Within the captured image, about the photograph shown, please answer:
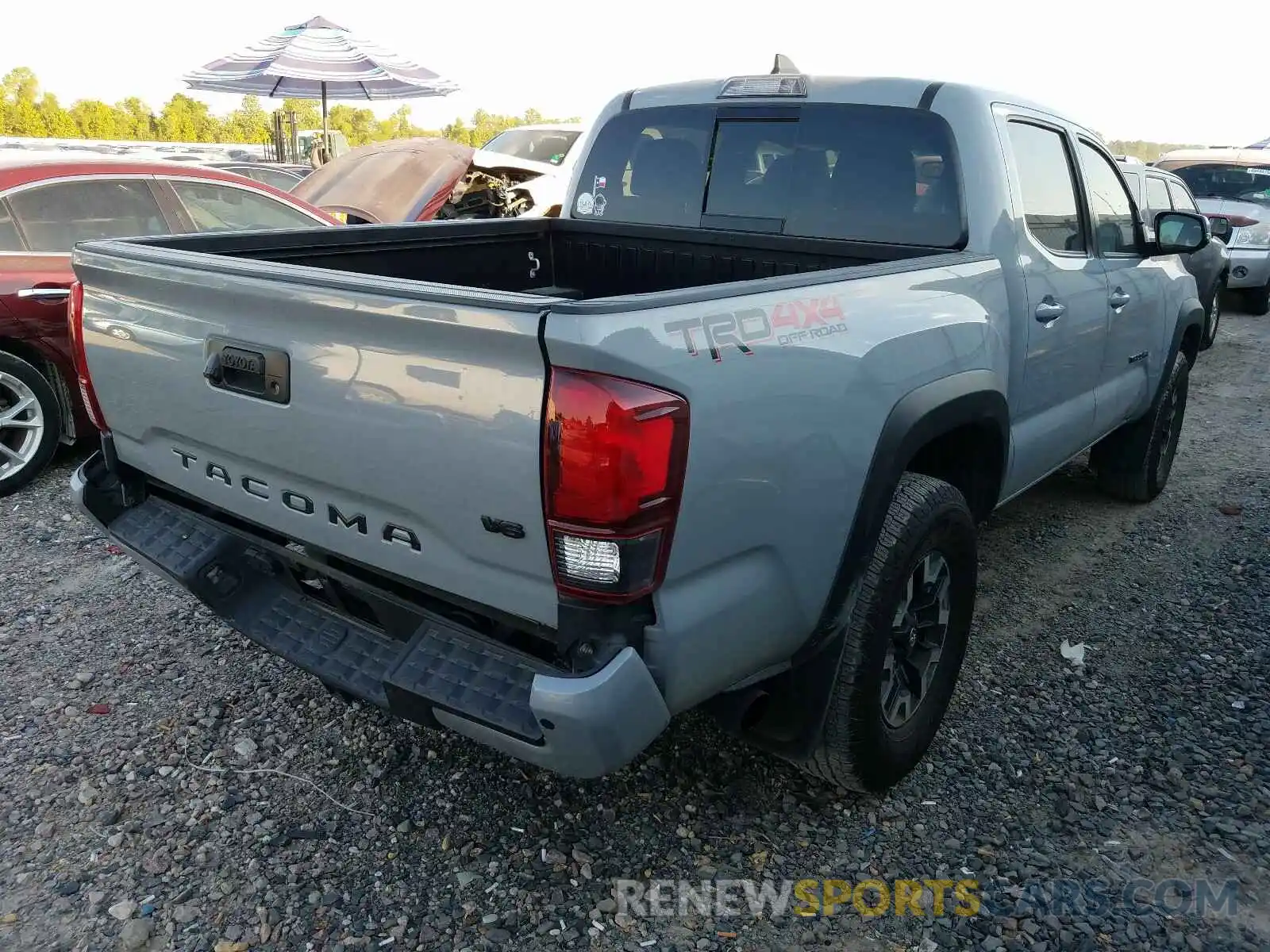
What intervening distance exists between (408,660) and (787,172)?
221cm

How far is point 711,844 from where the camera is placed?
258cm

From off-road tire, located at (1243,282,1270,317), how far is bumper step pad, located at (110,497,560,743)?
12.5 m

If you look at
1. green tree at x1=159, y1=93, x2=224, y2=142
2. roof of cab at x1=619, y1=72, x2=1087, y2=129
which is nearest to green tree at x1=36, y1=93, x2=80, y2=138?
green tree at x1=159, y1=93, x2=224, y2=142

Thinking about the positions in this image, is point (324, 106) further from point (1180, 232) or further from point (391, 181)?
point (1180, 232)

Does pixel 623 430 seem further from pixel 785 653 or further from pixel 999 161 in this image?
pixel 999 161

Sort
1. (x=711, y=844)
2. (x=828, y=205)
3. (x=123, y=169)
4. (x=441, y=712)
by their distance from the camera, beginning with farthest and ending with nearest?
(x=123, y=169) → (x=828, y=205) → (x=711, y=844) → (x=441, y=712)

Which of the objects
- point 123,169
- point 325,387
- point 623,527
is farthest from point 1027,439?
point 123,169

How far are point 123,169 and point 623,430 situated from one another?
4.90m

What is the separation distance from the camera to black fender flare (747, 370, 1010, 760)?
234 centimetres

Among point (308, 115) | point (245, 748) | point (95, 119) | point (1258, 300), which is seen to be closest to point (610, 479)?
point (245, 748)

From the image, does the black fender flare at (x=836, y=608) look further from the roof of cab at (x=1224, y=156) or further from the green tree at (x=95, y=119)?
the green tree at (x=95, y=119)

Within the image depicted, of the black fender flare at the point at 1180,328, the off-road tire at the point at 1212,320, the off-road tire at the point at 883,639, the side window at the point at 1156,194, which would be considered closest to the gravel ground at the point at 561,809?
the off-road tire at the point at 883,639

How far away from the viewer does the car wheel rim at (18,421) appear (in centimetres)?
494

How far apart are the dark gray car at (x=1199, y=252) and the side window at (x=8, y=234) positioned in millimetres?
7121
